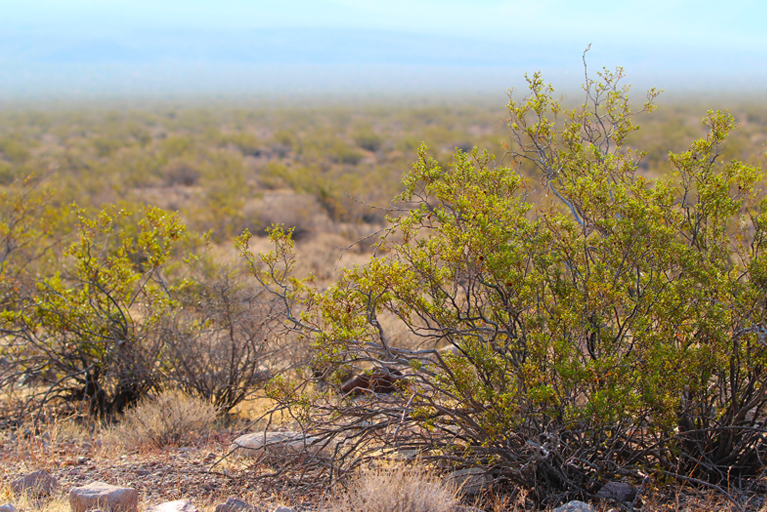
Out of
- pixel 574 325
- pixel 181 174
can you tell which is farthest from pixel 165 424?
pixel 181 174

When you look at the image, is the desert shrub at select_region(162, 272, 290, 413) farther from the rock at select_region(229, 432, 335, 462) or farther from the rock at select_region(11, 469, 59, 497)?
the rock at select_region(11, 469, 59, 497)

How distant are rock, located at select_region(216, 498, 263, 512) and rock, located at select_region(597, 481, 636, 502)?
2.46 meters

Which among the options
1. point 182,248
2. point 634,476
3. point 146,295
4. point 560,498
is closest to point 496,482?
point 560,498

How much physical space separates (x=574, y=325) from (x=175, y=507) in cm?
298

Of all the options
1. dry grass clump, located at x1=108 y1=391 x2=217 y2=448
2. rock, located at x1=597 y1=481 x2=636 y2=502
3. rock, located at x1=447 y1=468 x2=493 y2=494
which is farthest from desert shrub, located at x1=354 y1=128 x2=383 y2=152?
rock, located at x1=597 y1=481 x2=636 y2=502

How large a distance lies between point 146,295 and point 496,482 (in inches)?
176

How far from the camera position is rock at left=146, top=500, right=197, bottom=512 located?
4223 mm

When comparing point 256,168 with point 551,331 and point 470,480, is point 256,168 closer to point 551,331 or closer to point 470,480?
point 470,480

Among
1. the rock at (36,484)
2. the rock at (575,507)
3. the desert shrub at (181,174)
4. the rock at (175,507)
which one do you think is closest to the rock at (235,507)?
the rock at (175,507)

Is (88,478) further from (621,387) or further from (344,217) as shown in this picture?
(344,217)

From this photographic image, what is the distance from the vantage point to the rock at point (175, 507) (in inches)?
166

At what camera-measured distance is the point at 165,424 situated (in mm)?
5949

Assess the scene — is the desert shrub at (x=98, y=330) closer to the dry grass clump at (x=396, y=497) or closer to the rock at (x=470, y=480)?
the dry grass clump at (x=396, y=497)

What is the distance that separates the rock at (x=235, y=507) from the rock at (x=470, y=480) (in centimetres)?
142
